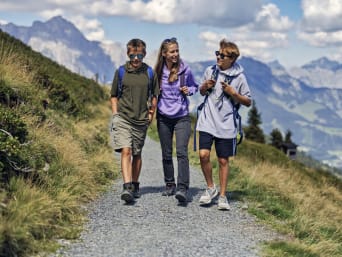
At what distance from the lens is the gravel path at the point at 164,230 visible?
4.42 m

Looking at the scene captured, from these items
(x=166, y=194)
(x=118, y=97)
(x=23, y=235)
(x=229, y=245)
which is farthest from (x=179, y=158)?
(x=23, y=235)

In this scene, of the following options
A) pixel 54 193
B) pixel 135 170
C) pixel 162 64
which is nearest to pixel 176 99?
pixel 162 64

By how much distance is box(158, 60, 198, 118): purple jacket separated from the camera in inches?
247

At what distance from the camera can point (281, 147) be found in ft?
263

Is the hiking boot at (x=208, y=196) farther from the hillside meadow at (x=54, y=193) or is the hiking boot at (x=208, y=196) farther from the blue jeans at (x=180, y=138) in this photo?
the hillside meadow at (x=54, y=193)

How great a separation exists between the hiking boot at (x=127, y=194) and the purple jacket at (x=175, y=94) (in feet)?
3.58

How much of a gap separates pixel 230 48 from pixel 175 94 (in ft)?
3.28

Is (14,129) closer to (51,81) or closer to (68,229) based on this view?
(68,229)

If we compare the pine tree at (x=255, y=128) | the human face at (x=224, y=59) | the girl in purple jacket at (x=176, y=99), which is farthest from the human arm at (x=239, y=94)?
the pine tree at (x=255, y=128)

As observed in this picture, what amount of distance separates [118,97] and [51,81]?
7.96 meters

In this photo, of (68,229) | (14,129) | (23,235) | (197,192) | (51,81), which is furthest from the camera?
(51,81)

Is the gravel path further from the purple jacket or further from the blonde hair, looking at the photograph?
the blonde hair

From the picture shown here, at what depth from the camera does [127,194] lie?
607 centimetres

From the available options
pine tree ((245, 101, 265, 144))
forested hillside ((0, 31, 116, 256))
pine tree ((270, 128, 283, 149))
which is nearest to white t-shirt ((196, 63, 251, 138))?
forested hillside ((0, 31, 116, 256))
